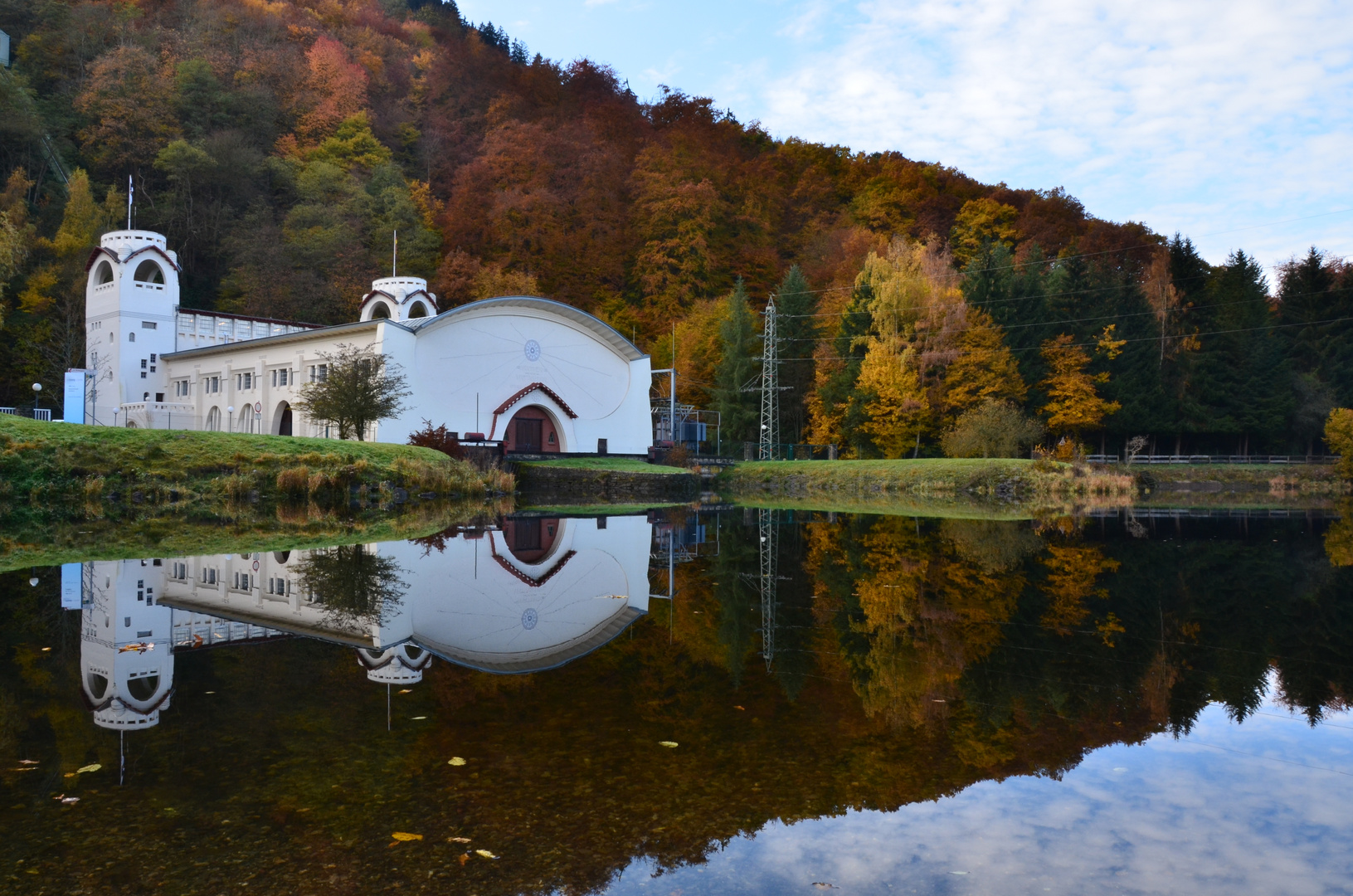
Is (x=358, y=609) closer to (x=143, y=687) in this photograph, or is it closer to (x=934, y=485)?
(x=143, y=687)

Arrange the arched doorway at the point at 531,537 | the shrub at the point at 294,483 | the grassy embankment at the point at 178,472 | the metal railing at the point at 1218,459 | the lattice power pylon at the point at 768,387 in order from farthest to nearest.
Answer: the metal railing at the point at 1218,459, the lattice power pylon at the point at 768,387, the shrub at the point at 294,483, the grassy embankment at the point at 178,472, the arched doorway at the point at 531,537

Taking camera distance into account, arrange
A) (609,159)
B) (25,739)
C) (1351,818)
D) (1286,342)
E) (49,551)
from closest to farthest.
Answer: (1351,818)
(25,739)
(49,551)
(1286,342)
(609,159)

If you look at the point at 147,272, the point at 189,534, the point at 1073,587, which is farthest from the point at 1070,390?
the point at 147,272

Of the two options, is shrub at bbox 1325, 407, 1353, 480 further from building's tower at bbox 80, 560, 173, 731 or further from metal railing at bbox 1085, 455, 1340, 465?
building's tower at bbox 80, 560, 173, 731

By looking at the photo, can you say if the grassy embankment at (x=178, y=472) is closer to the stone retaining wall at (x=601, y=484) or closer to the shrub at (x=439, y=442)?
the shrub at (x=439, y=442)

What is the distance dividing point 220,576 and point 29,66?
6564cm

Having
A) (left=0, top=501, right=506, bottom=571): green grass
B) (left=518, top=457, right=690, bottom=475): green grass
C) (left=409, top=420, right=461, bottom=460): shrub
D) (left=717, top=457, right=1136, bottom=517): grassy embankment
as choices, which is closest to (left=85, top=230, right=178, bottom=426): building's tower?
(left=409, top=420, right=461, bottom=460): shrub

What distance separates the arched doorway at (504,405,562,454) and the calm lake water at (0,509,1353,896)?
28.4m

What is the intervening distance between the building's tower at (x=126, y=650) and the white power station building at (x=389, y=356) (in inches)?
960

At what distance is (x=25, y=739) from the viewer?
4.02 metres

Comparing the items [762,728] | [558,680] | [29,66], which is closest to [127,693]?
[558,680]

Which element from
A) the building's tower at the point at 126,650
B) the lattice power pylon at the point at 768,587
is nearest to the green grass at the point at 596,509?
the lattice power pylon at the point at 768,587

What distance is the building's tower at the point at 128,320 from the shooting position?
1553 inches

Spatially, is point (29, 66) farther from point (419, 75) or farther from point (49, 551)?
point (49, 551)
